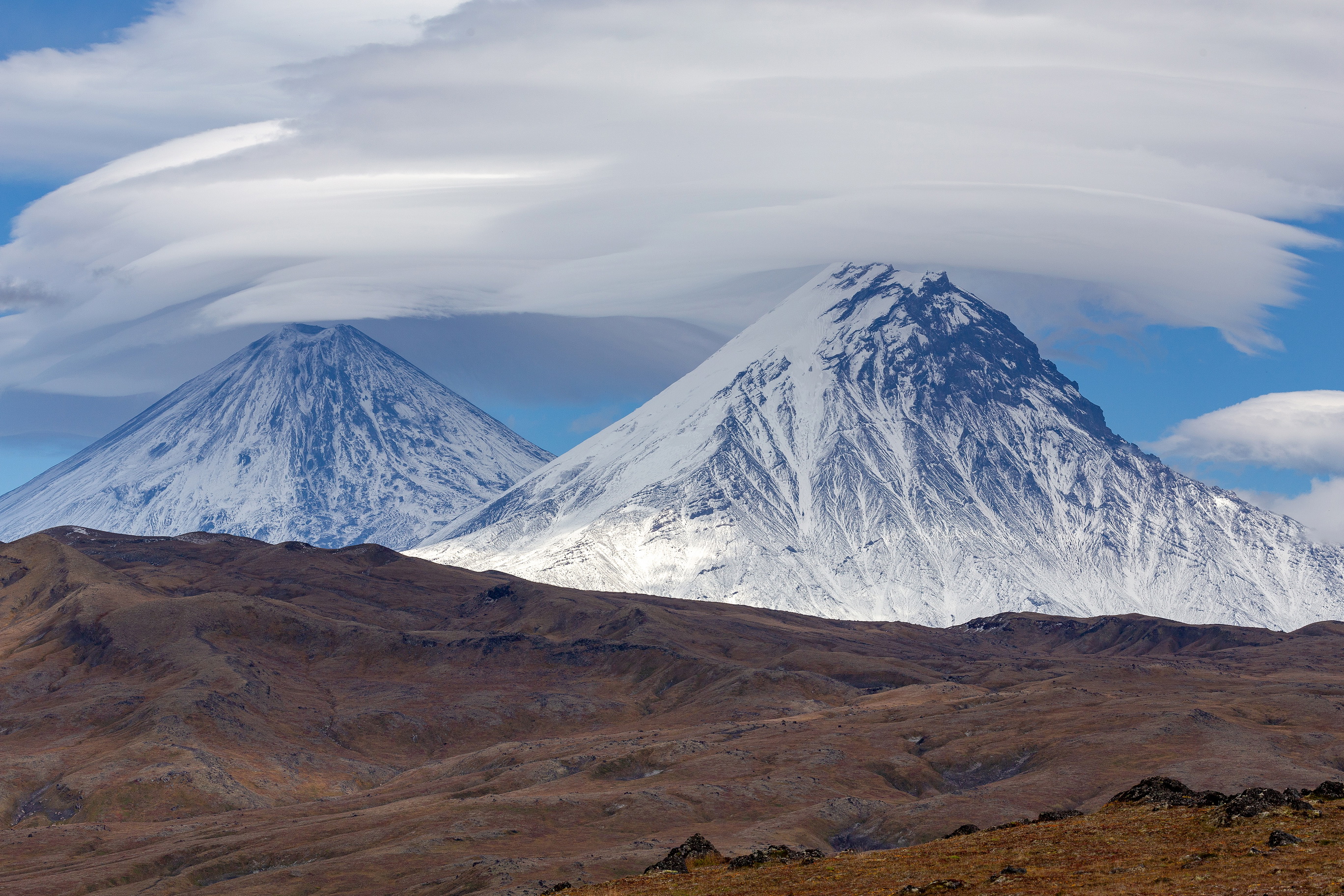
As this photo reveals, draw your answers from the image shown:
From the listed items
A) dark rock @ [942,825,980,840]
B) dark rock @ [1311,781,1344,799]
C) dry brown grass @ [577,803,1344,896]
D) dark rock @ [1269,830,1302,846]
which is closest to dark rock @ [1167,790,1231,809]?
dry brown grass @ [577,803,1344,896]

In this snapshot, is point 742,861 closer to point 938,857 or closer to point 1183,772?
point 938,857

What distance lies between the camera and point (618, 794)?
180 m

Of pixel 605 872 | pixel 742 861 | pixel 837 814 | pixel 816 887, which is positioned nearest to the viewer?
pixel 816 887

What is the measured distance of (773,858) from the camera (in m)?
82.0

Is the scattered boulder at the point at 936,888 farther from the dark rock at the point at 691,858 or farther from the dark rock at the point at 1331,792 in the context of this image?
the dark rock at the point at 691,858

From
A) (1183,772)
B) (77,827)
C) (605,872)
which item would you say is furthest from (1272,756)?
(77,827)

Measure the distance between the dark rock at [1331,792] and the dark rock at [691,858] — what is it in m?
35.7

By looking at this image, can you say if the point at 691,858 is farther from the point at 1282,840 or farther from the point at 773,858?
the point at 1282,840

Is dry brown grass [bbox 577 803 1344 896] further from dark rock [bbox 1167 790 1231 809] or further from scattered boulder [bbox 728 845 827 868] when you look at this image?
dark rock [bbox 1167 790 1231 809]

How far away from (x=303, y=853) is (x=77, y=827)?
54.5m

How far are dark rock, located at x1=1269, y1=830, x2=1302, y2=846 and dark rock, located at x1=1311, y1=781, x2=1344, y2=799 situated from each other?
39.3 ft

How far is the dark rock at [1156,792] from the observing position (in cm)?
7838

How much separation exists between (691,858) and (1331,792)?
38.8 m

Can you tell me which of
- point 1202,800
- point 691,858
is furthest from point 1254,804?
point 691,858
